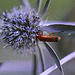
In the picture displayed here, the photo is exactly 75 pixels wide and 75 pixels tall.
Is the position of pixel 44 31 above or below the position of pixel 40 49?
above

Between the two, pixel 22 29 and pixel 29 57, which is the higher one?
pixel 22 29

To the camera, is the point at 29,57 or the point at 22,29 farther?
the point at 29,57

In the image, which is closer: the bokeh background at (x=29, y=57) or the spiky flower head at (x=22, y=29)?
the spiky flower head at (x=22, y=29)

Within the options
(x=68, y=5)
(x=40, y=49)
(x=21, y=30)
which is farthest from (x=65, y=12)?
(x=21, y=30)

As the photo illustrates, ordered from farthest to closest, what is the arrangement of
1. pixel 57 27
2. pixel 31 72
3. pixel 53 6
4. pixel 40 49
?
pixel 53 6
pixel 31 72
pixel 40 49
pixel 57 27

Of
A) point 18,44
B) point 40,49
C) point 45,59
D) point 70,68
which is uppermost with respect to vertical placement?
point 18,44

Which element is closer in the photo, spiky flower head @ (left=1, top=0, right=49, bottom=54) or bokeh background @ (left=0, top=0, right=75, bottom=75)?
spiky flower head @ (left=1, top=0, right=49, bottom=54)

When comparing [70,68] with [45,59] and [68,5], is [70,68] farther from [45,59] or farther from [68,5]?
[68,5]

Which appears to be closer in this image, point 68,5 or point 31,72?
point 31,72

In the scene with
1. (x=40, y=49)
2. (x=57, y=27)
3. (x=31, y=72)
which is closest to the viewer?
(x=57, y=27)

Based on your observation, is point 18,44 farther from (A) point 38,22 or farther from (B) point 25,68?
(B) point 25,68
